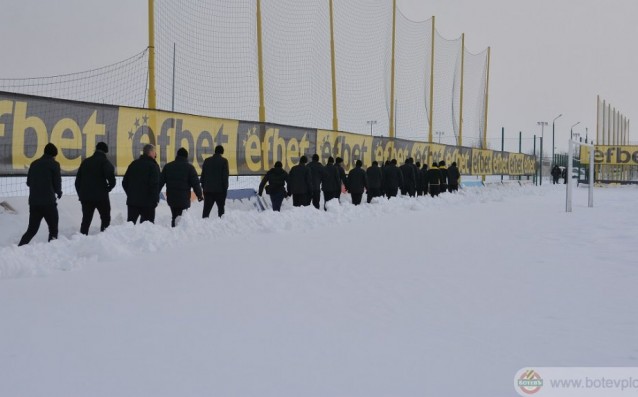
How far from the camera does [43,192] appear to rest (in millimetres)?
9234

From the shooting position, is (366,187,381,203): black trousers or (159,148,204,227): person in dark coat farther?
(366,187,381,203): black trousers

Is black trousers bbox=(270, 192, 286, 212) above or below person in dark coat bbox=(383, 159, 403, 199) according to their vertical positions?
below

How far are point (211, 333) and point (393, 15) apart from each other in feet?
81.2

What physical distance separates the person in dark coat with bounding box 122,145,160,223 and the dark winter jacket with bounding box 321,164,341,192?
7863 mm

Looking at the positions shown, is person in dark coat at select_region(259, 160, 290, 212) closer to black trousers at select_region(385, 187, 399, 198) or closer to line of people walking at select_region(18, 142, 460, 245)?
line of people walking at select_region(18, 142, 460, 245)

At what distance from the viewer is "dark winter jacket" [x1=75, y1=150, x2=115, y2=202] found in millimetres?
9953

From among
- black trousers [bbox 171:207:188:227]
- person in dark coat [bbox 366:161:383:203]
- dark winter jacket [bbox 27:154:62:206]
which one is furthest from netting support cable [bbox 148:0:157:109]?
person in dark coat [bbox 366:161:383:203]

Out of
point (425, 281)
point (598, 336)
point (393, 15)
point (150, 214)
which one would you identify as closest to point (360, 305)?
point (425, 281)

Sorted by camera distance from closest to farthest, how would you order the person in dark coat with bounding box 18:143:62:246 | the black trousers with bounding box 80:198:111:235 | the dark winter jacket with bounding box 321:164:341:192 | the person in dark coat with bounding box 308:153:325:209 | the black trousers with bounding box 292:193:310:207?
the person in dark coat with bounding box 18:143:62:246
the black trousers with bounding box 80:198:111:235
the black trousers with bounding box 292:193:310:207
the person in dark coat with bounding box 308:153:325:209
the dark winter jacket with bounding box 321:164:341:192

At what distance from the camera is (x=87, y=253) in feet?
27.3

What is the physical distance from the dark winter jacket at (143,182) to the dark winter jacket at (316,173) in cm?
675

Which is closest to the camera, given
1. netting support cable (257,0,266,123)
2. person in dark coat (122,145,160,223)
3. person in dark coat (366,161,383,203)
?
person in dark coat (122,145,160,223)

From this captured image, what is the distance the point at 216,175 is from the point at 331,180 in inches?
229

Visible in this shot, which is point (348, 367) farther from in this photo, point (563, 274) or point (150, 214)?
point (150, 214)
